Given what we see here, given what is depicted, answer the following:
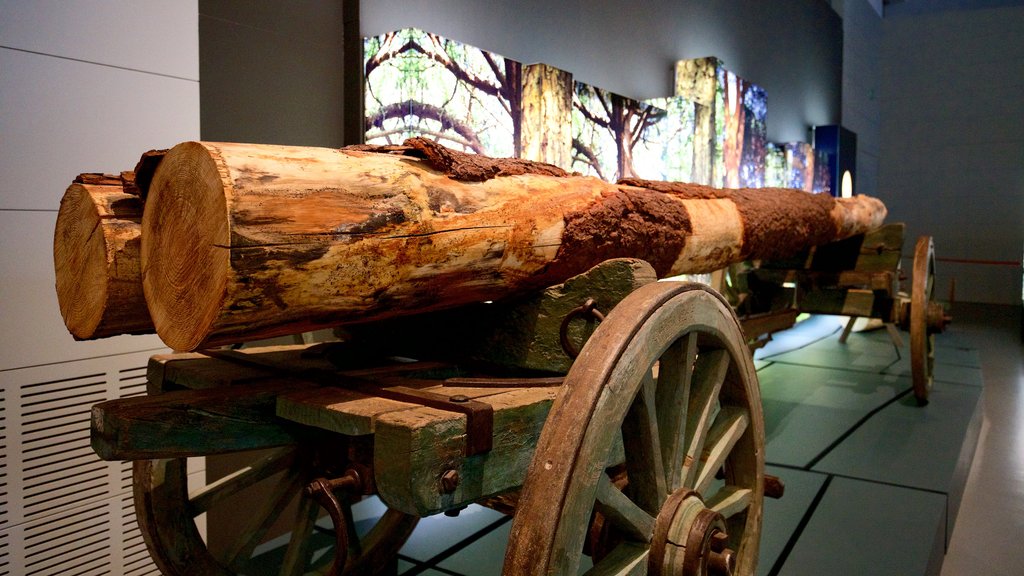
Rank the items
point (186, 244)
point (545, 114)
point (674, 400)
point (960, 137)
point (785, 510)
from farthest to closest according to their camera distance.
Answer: point (960, 137) → point (545, 114) → point (785, 510) → point (674, 400) → point (186, 244)

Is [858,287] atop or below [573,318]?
below

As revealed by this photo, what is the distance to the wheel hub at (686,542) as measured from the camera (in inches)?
64.1

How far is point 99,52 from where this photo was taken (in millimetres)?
2172

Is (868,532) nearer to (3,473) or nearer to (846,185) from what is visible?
(3,473)

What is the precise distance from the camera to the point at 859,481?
141 inches

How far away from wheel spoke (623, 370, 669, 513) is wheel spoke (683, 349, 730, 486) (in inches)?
6.1

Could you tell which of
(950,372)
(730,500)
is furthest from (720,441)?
(950,372)

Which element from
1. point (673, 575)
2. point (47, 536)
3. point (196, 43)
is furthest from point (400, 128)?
point (673, 575)

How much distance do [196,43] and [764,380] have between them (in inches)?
180

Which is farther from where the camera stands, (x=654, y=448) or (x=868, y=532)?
(x=868, y=532)

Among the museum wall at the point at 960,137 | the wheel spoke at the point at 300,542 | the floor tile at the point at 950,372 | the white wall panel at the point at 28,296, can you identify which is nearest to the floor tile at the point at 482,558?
the wheel spoke at the point at 300,542

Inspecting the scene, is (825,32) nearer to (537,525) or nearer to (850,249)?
(850,249)

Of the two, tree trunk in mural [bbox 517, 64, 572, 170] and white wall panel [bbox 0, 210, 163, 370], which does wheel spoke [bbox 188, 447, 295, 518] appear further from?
tree trunk in mural [bbox 517, 64, 572, 170]

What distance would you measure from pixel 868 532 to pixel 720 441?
1431 millimetres
